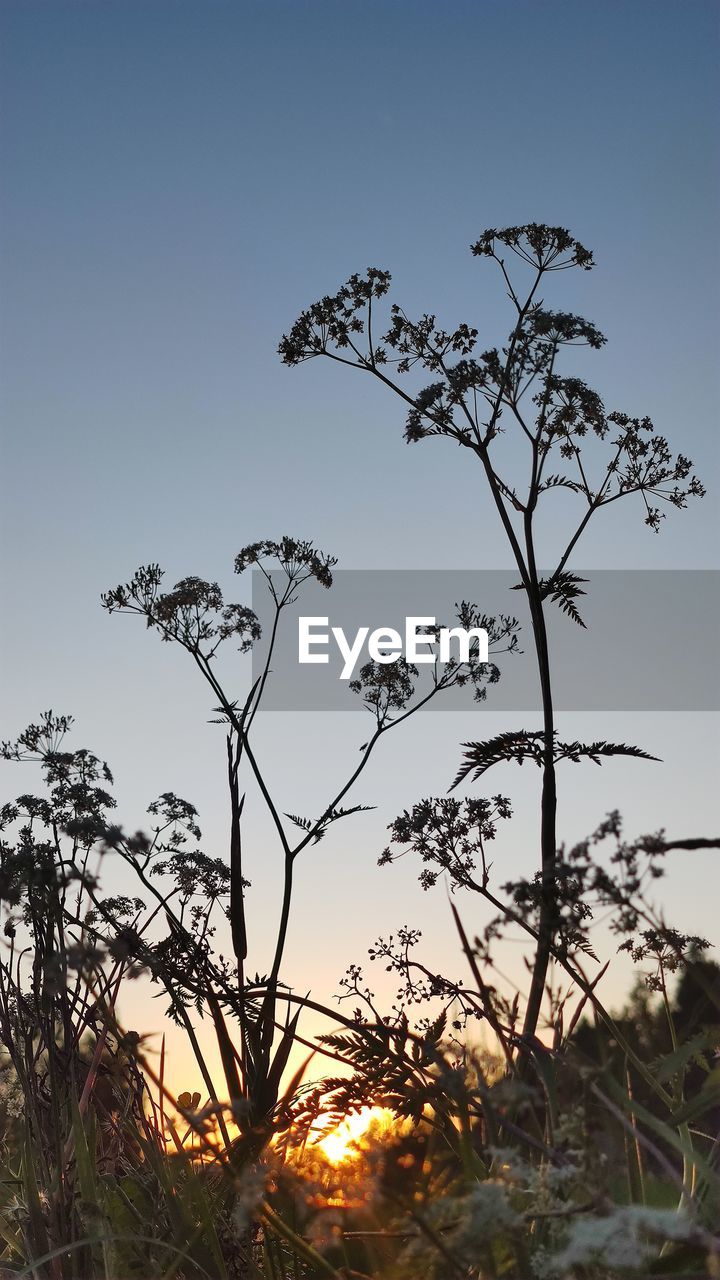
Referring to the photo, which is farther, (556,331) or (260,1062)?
(556,331)

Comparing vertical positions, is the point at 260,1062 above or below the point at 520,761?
below

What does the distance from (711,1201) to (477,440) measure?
2854 millimetres

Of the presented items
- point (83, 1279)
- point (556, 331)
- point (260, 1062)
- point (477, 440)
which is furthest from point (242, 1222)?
point (556, 331)

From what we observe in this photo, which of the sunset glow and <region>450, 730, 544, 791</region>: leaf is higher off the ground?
<region>450, 730, 544, 791</region>: leaf

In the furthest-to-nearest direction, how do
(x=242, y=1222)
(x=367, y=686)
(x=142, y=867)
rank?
(x=367, y=686) → (x=142, y=867) → (x=242, y=1222)

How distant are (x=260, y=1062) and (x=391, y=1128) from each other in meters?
0.58

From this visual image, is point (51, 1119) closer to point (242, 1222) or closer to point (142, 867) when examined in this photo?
point (142, 867)

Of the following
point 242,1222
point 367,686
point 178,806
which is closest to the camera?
point 242,1222

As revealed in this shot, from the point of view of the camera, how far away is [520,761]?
11.0ft

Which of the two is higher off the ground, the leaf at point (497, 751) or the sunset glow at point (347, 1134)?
the leaf at point (497, 751)

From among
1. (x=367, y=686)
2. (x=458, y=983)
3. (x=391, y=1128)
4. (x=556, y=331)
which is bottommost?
(x=391, y=1128)

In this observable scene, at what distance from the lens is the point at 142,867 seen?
13.8 feet

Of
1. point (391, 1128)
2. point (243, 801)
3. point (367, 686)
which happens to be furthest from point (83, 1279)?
point (367, 686)

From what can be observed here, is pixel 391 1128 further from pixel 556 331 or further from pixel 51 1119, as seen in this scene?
pixel 556 331
